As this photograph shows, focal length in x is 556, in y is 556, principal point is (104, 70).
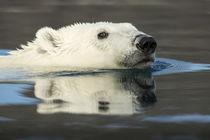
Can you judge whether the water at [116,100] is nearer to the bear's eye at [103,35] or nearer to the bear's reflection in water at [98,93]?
the bear's reflection in water at [98,93]

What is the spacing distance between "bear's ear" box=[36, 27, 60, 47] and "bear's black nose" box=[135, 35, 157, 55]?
143 centimetres

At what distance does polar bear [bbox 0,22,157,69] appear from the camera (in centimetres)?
830

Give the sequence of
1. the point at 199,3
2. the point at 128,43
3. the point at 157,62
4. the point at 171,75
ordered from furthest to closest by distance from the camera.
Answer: the point at 199,3
the point at 157,62
the point at 171,75
the point at 128,43

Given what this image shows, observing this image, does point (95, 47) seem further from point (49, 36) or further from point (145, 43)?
point (145, 43)

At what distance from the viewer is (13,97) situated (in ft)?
22.7

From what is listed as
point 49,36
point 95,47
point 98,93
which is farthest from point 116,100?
point 49,36

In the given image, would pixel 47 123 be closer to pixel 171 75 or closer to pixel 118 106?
pixel 118 106

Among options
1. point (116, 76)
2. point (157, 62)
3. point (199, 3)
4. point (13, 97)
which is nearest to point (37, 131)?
point (13, 97)

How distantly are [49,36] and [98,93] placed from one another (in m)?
2.27

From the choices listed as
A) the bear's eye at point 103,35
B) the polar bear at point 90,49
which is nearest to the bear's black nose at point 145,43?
the polar bear at point 90,49

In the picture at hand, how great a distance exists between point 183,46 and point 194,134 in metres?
8.06

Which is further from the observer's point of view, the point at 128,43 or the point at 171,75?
the point at 171,75

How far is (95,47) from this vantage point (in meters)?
8.67

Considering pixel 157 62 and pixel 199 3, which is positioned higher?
pixel 199 3
